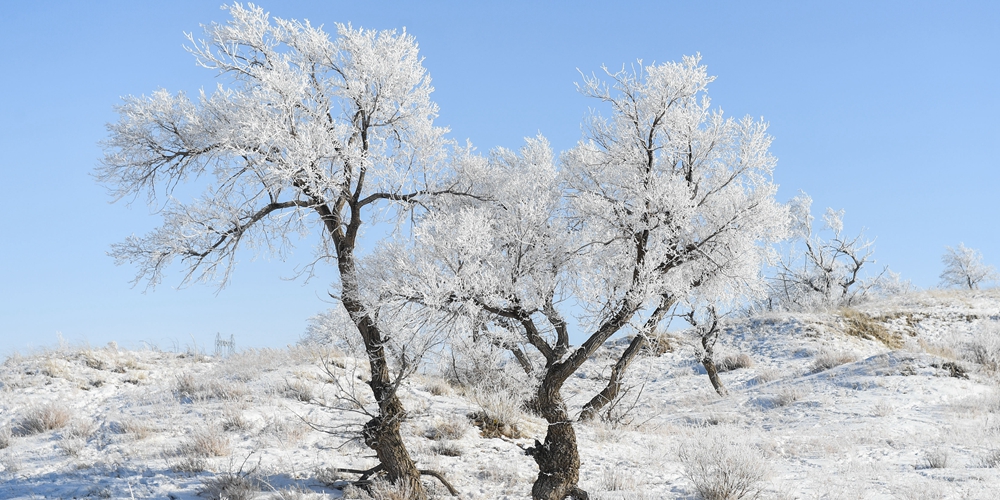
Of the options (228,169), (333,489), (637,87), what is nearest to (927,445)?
(637,87)

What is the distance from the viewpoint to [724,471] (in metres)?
7.68

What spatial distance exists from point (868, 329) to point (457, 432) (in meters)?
23.3

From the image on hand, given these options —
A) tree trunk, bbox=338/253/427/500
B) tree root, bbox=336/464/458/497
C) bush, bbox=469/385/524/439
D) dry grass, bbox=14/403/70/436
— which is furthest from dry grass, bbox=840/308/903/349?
dry grass, bbox=14/403/70/436

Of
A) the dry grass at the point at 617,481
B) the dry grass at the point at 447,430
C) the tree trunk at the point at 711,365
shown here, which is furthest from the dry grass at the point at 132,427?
the tree trunk at the point at 711,365

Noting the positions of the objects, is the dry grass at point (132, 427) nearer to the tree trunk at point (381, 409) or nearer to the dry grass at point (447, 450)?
the tree trunk at point (381, 409)

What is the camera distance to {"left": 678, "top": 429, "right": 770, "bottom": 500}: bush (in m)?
7.59

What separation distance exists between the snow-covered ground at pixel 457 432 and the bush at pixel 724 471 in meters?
0.03

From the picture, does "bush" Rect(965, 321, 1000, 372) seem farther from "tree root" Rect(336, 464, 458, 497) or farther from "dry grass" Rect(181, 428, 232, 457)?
"dry grass" Rect(181, 428, 232, 457)

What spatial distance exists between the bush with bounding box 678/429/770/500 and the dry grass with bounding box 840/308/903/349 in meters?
21.5

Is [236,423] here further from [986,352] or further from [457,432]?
[986,352]

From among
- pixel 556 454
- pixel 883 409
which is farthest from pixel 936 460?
pixel 556 454

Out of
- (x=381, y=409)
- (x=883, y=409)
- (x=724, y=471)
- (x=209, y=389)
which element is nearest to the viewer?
(x=724, y=471)

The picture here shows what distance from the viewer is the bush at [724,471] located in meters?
7.59

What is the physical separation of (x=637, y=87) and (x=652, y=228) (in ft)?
8.24
